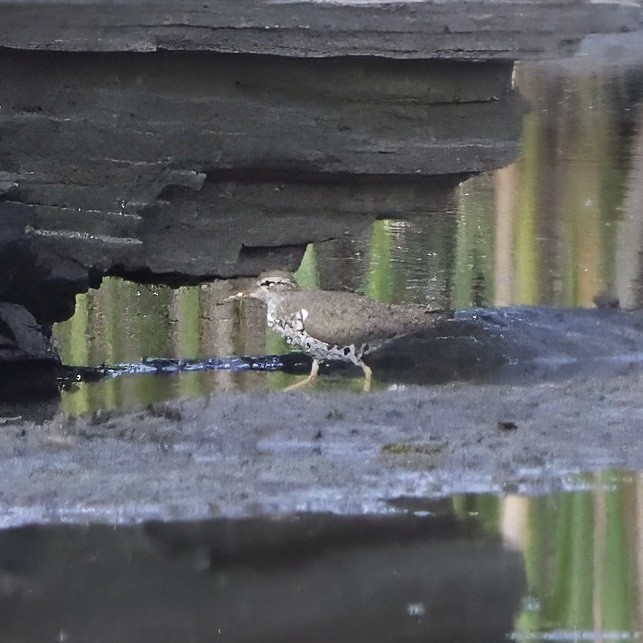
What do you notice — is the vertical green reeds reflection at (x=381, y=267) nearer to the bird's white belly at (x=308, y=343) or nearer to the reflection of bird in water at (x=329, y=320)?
the reflection of bird in water at (x=329, y=320)

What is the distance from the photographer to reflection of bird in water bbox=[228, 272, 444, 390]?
5.36 m

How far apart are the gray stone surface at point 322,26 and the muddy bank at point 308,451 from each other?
131cm

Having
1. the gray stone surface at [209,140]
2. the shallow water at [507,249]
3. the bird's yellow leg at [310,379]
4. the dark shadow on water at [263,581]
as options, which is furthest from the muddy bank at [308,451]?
the shallow water at [507,249]

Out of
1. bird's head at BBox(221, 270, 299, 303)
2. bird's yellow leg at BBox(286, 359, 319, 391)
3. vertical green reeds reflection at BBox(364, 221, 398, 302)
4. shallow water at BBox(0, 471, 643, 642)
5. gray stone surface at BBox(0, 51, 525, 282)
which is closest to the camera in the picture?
shallow water at BBox(0, 471, 643, 642)

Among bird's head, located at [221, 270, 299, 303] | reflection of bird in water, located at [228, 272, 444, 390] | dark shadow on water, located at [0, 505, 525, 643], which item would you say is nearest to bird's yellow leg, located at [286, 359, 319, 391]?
reflection of bird in water, located at [228, 272, 444, 390]

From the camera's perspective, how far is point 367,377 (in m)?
4.98

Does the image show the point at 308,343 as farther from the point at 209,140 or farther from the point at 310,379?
the point at 209,140

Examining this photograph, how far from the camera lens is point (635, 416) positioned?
3734mm

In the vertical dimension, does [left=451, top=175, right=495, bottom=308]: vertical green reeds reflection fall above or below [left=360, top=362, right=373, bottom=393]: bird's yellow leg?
above

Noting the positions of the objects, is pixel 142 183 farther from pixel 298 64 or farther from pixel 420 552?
pixel 420 552

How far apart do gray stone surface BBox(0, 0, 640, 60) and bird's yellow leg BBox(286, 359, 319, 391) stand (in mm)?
1286

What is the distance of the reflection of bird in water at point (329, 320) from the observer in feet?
17.6

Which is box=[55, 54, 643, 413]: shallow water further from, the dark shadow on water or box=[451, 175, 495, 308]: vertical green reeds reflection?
the dark shadow on water

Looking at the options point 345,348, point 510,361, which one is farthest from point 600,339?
point 345,348
